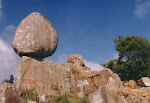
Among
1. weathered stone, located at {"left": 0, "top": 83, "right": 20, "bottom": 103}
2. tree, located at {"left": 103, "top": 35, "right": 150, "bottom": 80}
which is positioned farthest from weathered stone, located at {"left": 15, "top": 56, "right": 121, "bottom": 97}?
tree, located at {"left": 103, "top": 35, "right": 150, "bottom": 80}

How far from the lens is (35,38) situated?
12961 millimetres

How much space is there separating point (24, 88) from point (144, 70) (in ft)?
59.3

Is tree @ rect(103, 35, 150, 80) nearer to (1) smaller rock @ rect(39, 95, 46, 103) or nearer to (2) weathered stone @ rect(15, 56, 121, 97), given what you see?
(2) weathered stone @ rect(15, 56, 121, 97)

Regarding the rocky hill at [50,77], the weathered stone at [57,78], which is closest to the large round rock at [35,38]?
the rocky hill at [50,77]

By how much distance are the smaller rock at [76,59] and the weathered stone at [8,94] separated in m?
5.51

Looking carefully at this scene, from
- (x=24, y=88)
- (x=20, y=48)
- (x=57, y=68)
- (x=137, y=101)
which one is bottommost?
(x=137, y=101)

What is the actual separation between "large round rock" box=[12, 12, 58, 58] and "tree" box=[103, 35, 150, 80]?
45.9ft

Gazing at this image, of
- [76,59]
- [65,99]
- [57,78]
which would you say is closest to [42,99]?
[65,99]

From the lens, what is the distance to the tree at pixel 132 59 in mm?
25125

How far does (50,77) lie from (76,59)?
271 cm

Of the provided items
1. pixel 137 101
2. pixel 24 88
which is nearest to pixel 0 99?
pixel 24 88

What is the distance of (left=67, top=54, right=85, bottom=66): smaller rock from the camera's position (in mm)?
14608

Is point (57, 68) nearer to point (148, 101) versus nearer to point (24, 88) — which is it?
point (24, 88)

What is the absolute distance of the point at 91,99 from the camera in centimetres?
1198
